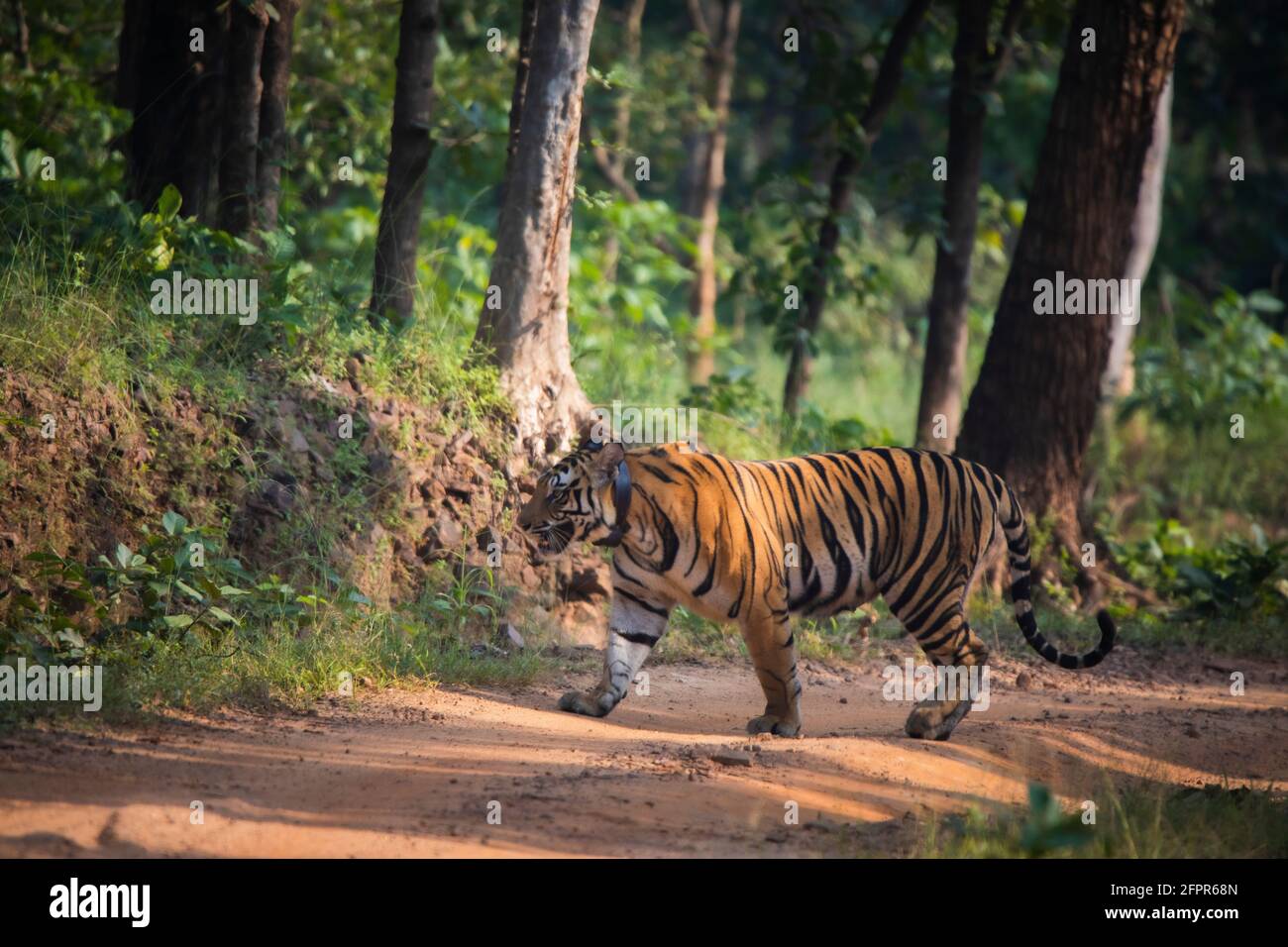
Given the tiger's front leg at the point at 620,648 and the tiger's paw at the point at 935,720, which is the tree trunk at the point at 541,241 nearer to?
the tiger's front leg at the point at 620,648

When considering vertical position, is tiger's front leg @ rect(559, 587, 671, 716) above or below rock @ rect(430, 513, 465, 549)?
below

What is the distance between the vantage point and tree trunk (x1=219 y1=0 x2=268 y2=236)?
776 cm

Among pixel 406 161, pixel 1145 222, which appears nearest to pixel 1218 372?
pixel 1145 222

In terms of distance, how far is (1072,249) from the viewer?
9281 millimetres

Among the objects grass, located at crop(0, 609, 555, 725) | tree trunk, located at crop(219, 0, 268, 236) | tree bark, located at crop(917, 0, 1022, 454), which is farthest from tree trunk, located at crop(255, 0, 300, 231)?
tree bark, located at crop(917, 0, 1022, 454)

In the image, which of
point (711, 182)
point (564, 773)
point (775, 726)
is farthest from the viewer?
point (711, 182)

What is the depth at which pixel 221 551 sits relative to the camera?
6.70m

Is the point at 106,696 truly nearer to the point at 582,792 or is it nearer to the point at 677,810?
the point at 582,792

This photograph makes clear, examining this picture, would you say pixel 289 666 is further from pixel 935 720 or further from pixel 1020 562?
pixel 1020 562

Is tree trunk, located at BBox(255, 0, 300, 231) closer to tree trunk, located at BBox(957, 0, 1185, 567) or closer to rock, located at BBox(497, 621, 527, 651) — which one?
rock, located at BBox(497, 621, 527, 651)

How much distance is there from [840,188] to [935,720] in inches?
230

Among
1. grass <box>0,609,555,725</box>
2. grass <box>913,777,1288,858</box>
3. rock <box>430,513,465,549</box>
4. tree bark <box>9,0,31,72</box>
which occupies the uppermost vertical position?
tree bark <box>9,0,31,72</box>

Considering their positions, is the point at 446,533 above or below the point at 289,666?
above

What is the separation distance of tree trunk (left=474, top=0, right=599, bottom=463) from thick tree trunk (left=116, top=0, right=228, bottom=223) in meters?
1.73
